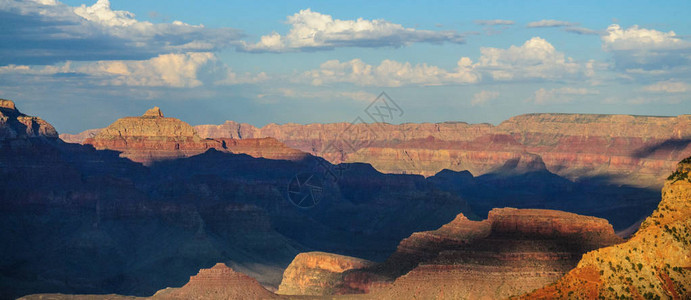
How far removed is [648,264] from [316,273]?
318ft

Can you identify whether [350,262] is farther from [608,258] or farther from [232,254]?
[608,258]

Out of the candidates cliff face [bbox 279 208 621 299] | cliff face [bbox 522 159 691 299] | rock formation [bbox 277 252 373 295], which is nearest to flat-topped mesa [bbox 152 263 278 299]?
cliff face [bbox 279 208 621 299]

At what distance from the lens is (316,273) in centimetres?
13562

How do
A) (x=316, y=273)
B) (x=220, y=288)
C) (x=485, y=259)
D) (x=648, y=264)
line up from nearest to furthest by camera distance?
1. (x=648, y=264)
2. (x=485, y=259)
3. (x=220, y=288)
4. (x=316, y=273)

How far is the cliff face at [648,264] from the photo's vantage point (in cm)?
3959

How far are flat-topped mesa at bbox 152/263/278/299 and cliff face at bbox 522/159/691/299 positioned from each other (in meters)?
75.7

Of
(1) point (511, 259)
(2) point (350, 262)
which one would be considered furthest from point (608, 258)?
(2) point (350, 262)

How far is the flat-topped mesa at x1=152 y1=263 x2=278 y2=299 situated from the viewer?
11638 cm

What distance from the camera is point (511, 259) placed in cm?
10394

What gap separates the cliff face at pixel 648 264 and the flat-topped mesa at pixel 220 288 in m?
75.7

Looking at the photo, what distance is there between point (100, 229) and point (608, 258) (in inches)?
6457

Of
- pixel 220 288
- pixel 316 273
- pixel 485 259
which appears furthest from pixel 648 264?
pixel 316 273

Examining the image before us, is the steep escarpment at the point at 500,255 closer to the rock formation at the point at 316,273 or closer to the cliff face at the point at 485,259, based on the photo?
the cliff face at the point at 485,259

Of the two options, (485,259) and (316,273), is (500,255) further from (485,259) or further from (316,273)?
(316,273)
